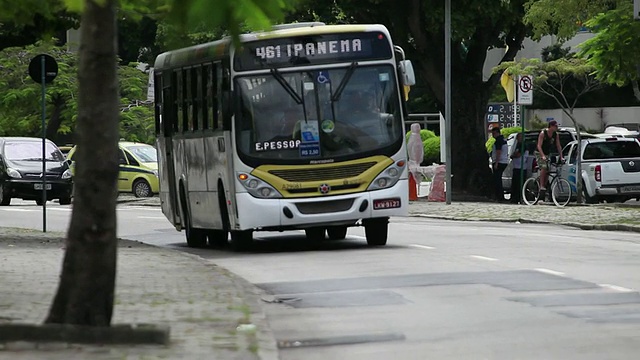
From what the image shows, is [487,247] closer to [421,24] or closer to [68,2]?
[68,2]

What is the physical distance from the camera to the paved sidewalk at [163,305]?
30.4 feet

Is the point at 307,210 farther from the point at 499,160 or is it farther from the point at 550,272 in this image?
the point at 499,160

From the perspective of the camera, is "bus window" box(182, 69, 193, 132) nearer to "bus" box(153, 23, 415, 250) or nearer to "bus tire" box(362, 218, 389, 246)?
"bus" box(153, 23, 415, 250)

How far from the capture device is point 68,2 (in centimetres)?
837

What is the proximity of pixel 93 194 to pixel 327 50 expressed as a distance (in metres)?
10.9

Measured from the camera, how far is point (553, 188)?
106 feet

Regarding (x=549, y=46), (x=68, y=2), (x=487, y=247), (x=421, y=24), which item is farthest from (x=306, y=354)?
(x=549, y=46)

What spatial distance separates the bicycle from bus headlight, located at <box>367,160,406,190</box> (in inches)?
475

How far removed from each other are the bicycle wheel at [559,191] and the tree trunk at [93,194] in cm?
2311

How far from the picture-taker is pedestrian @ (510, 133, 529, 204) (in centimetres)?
3522

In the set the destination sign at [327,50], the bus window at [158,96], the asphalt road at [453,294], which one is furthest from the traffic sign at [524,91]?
the destination sign at [327,50]

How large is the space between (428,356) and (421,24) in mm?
28653

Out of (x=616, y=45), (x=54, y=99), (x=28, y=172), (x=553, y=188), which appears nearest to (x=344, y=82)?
(x=616, y=45)

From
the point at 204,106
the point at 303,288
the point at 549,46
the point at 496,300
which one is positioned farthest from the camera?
the point at 549,46
